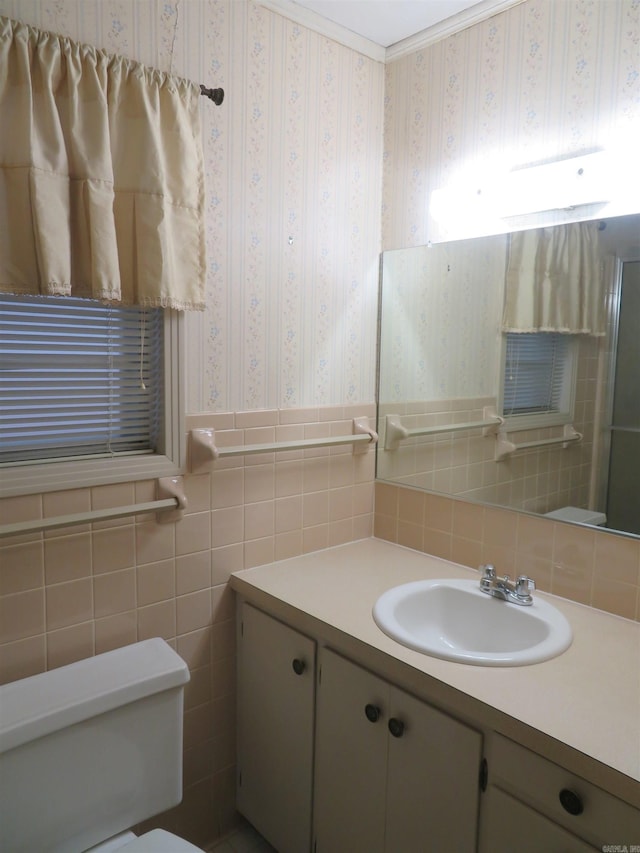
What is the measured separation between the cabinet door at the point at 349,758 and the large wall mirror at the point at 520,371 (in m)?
0.70

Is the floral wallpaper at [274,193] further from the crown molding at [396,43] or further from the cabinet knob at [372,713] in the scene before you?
the cabinet knob at [372,713]

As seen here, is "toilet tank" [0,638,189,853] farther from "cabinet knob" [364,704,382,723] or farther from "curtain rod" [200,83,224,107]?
"curtain rod" [200,83,224,107]

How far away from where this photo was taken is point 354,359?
2.05 meters

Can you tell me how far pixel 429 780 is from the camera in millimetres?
1262

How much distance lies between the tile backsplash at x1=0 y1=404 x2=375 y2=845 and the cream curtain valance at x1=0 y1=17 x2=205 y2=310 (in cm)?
46

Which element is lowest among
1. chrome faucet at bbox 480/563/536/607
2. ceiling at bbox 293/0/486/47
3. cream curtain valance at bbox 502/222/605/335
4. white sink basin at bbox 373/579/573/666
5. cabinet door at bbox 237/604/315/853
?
cabinet door at bbox 237/604/315/853

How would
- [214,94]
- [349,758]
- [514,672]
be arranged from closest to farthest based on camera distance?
1. [514,672]
2. [349,758]
3. [214,94]

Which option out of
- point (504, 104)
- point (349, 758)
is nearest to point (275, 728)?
point (349, 758)

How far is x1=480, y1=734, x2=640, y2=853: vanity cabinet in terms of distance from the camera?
0.97 meters

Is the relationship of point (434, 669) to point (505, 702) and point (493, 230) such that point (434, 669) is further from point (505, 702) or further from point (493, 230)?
point (493, 230)

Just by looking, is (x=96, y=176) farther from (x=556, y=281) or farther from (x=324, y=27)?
(x=556, y=281)

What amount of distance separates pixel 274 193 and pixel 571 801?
167cm

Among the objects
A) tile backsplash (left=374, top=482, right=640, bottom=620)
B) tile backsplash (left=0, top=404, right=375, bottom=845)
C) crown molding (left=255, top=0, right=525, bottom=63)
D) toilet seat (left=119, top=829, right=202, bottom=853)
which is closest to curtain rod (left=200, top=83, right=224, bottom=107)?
crown molding (left=255, top=0, right=525, bottom=63)

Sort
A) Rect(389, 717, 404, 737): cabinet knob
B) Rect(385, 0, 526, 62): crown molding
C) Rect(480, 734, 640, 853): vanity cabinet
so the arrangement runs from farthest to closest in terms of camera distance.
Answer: Rect(385, 0, 526, 62): crown molding < Rect(389, 717, 404, 737): cabinet knob < Rect(480, 734, 640, 853): vanity cabinet
